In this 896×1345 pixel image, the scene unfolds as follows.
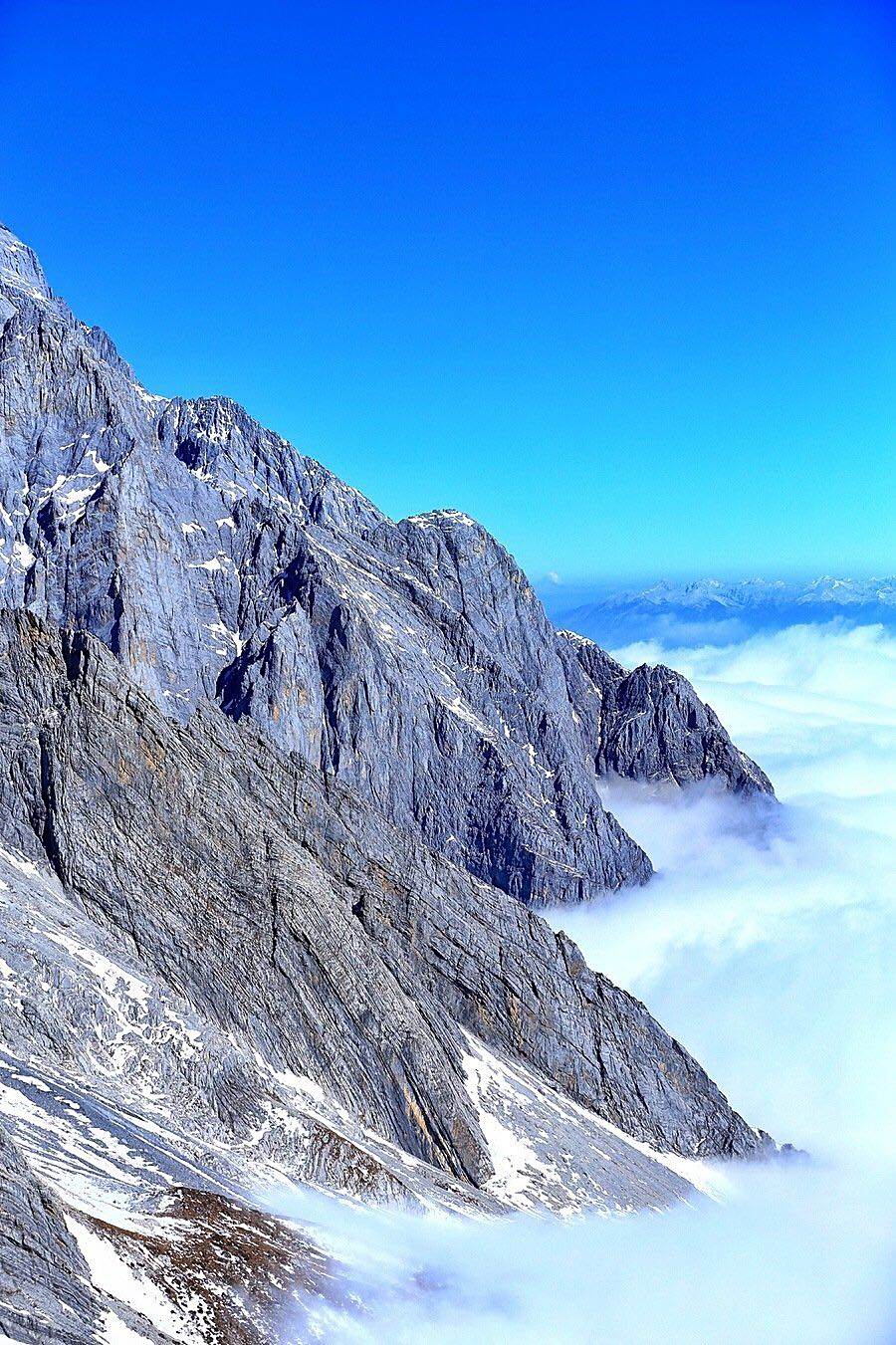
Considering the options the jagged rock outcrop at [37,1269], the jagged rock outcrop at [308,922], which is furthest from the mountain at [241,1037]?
the jagged rock outcrop at [308,922]

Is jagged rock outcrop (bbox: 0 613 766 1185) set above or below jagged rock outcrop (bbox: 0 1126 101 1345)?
above

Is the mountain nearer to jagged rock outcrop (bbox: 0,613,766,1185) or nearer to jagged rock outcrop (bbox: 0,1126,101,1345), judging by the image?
jagged rock outcrop (bbox: 0,1126,101,1345)

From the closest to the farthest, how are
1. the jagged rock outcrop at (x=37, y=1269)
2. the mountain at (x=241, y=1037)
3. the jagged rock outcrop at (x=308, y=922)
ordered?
Answer: the jagged rock outcrop at (x=37, y=1269), the mountain at (x=241, y=1037), the jagged rock outcrop at (x=308, y=922)

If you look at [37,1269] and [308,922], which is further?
[308,922]

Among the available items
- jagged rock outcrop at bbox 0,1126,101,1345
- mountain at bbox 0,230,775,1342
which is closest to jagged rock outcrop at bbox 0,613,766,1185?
mountain at bbox 0,230,775,1342

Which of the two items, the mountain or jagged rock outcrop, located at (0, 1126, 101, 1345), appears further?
the mountain

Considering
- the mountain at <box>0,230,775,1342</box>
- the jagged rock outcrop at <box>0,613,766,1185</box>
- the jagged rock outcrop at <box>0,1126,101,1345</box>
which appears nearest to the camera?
the jagged rock outcrop at <box>0,1126,101,1345</box>

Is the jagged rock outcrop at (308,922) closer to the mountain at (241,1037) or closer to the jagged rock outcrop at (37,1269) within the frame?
the mountain at (241,1037)

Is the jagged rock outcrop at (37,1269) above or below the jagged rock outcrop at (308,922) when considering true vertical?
below

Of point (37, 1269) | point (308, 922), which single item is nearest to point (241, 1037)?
point (308, 922)

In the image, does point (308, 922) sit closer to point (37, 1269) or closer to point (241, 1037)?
point (241, 1037)

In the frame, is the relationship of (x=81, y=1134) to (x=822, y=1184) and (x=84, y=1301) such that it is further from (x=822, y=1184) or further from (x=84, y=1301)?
(x=822, y=1184)

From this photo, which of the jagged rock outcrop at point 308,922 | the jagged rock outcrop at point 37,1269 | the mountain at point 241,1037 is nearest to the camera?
the jagged rock outcrop at point 37,1269
